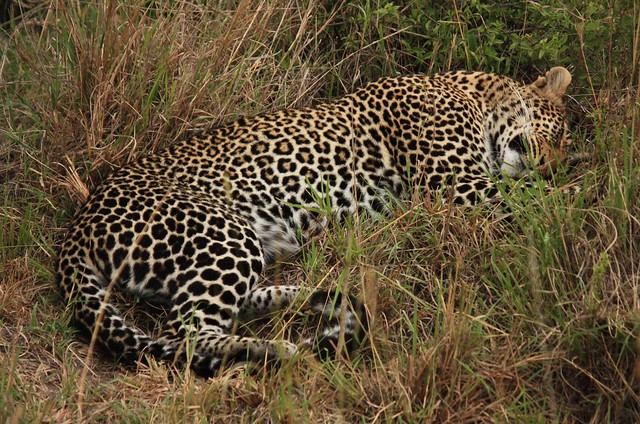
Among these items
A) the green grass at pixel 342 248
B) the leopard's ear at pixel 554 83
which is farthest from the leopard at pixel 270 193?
the green grass at pixel 342 248

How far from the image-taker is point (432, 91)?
6.63m

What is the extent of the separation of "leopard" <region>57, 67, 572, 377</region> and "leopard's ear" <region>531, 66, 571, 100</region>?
0.4 inches

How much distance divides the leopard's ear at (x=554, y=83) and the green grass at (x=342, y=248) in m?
0.17

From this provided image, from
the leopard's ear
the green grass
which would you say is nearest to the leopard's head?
the leopard's ear

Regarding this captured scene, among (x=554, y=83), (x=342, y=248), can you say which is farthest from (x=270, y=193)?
(x=554, y=83)

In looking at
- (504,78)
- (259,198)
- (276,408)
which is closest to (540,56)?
(504,78)

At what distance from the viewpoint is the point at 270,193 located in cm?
624

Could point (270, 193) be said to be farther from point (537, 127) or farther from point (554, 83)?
point (554, 83)

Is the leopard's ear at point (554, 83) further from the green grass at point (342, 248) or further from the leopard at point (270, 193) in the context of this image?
the green grass at point (342, 248)

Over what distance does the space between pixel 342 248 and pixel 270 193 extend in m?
0.76

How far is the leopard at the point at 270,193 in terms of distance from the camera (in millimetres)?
5316

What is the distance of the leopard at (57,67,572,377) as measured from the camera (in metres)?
Result: 5.32

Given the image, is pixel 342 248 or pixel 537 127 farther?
pixel 537 127

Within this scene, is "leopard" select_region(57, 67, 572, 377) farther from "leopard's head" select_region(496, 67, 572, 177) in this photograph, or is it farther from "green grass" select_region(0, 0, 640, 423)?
"green grass" select_region(0, 0, 640, 423)
